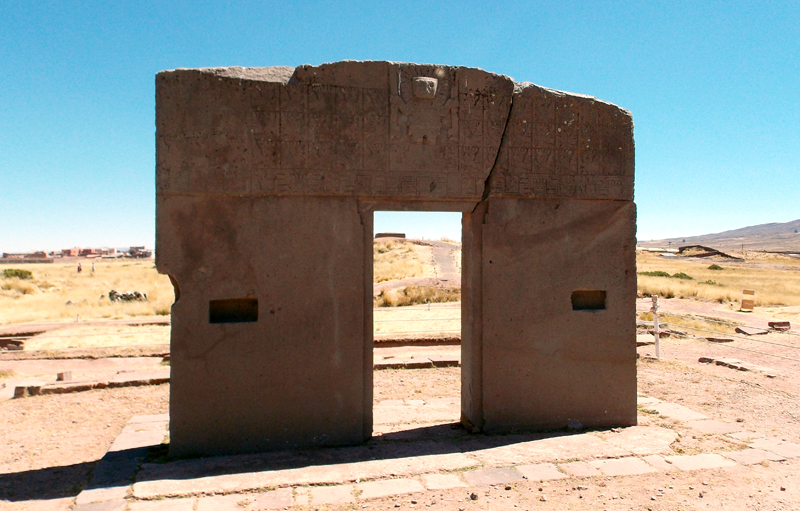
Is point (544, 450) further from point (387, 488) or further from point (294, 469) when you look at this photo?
point (294, 469)

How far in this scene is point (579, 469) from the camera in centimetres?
399

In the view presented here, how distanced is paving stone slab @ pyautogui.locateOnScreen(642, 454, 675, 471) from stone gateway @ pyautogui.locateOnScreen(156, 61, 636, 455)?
86 centimetres

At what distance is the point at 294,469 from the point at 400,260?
25.7 metres

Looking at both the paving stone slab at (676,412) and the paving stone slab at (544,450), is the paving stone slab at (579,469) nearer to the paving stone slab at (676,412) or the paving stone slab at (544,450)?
the paving stone slab at (544,450)

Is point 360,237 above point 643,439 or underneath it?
above

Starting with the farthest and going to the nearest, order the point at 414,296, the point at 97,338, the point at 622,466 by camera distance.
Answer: the point at 414,296, the point at 97,338, the point at 622,466

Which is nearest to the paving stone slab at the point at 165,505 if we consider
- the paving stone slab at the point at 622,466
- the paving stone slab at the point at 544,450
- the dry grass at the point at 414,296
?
the paving stone slab at the point at 544,450

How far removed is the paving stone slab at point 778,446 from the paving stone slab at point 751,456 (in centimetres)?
9

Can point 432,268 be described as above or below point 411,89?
below

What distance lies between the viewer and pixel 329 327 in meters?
4.52

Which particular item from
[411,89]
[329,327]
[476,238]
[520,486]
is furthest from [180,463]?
[411,89]

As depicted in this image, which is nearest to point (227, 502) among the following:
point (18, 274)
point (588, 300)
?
point (588, 300)

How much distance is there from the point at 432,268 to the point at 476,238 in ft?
70.7

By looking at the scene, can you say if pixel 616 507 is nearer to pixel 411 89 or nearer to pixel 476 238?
pixel 476 238
